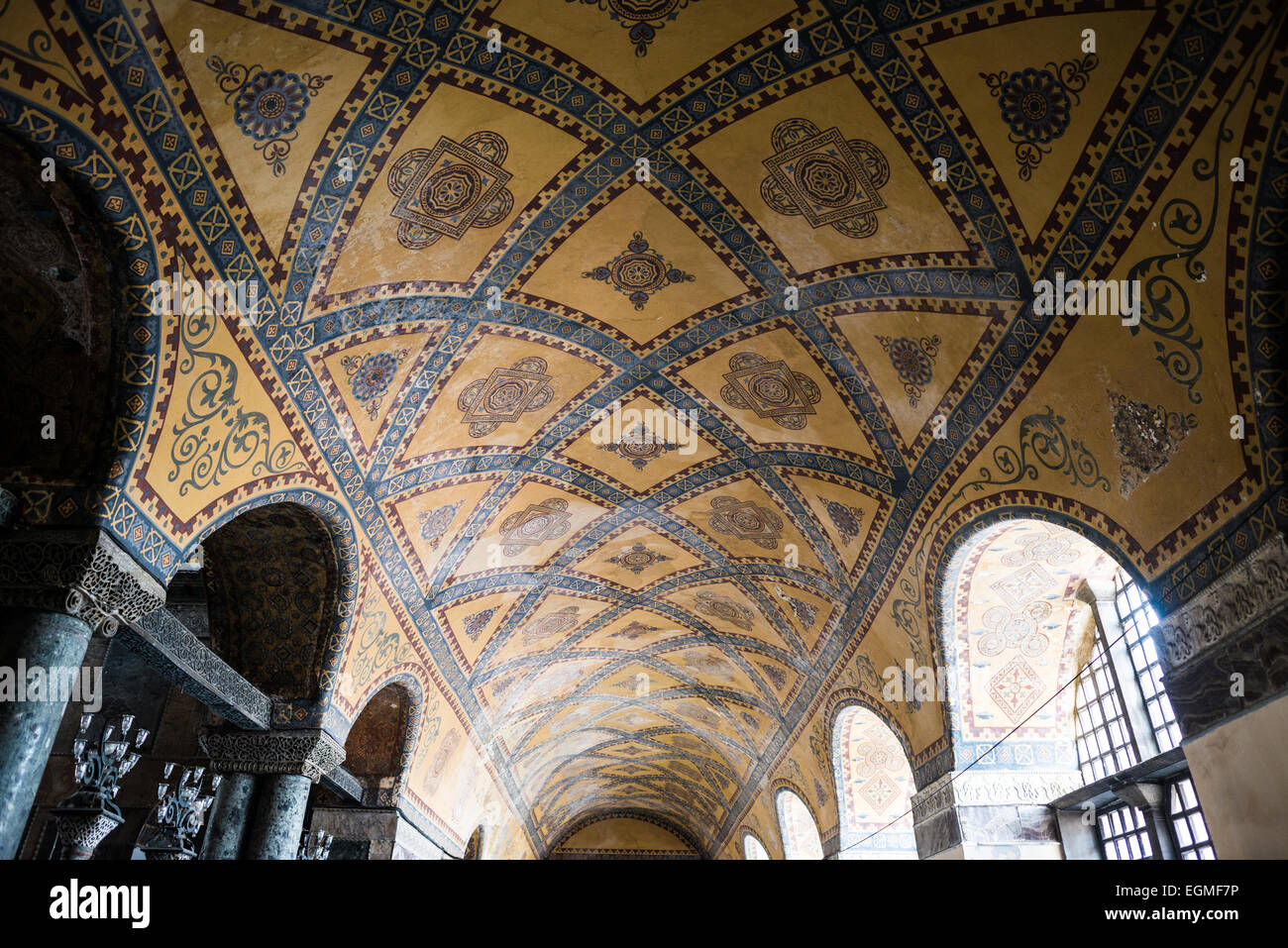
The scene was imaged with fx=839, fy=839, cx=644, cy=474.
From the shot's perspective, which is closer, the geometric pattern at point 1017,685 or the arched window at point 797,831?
the geometric pattern at point 1017,685

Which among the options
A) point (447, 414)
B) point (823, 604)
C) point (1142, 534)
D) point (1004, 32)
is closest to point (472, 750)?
point (823, 604)

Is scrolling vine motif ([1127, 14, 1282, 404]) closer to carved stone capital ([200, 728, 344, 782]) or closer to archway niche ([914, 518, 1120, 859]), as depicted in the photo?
archway niche ([914, 518, 1120, 859])

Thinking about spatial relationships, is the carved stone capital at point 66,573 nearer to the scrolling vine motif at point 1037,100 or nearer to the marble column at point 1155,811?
the scrolling vine motif at point 1037,100

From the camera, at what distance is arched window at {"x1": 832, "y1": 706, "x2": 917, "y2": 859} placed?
38.1 feet

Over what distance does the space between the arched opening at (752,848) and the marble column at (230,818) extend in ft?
45.9

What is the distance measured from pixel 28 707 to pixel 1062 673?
8.04 meters

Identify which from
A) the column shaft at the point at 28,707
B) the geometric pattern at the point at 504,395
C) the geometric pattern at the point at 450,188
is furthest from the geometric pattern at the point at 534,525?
the column shaft at the point at 28,707

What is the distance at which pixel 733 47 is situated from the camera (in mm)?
5508

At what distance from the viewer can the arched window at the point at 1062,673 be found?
693cm

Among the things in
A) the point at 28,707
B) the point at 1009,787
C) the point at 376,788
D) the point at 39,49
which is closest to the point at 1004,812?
the point at 1009,787

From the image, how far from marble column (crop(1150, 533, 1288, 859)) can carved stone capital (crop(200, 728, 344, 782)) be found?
679 cm

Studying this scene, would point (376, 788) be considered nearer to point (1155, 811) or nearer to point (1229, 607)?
point (1155, 811)
